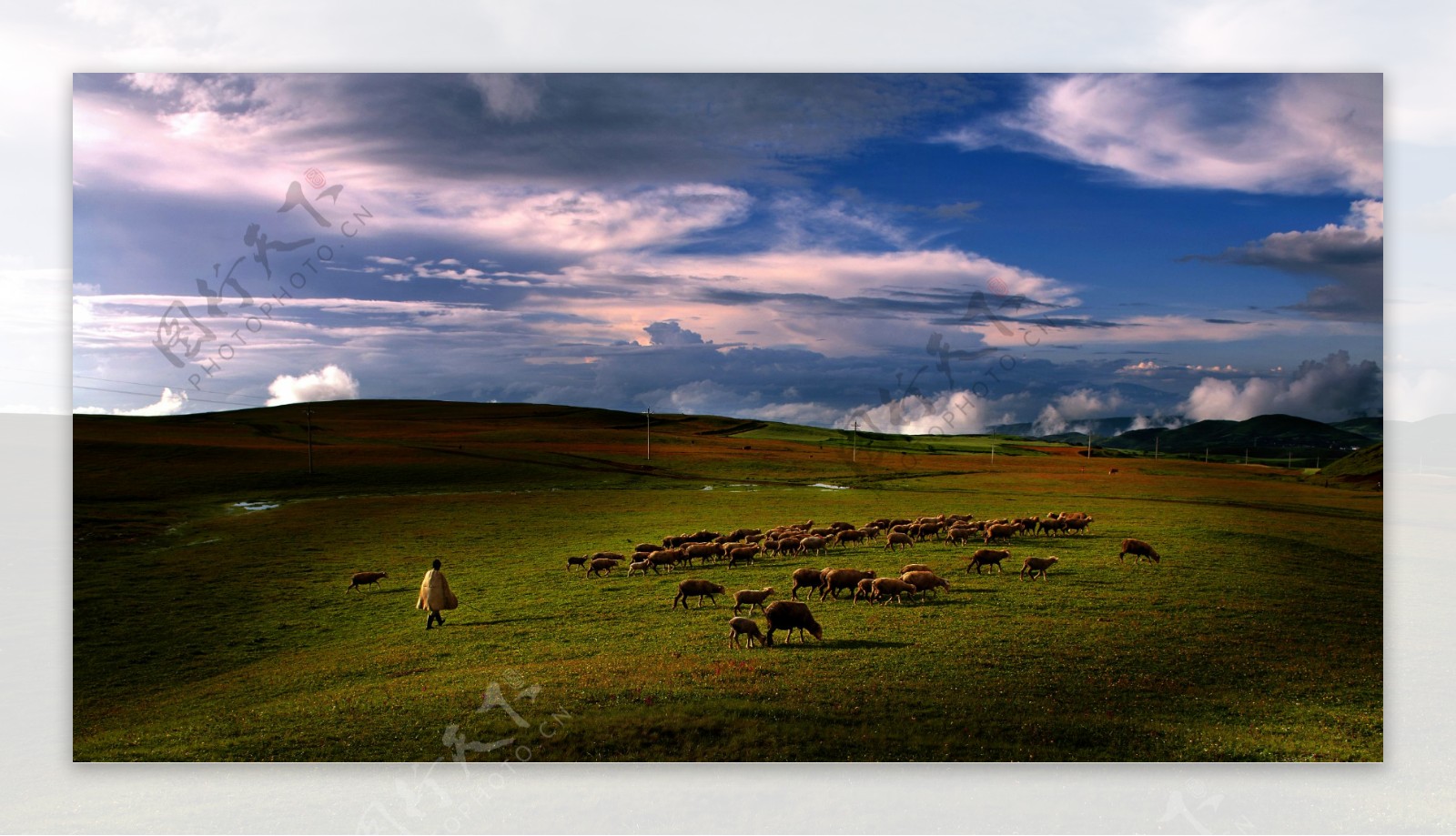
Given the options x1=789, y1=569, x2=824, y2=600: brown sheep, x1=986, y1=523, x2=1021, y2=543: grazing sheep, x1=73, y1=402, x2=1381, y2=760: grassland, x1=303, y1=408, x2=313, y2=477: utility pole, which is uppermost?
x1=303, y1=408, x2=313, y2=477: utility pole

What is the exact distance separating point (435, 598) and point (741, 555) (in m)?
7.65

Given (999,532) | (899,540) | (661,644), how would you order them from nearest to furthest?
(661,644) → (999,532) → (899,540)

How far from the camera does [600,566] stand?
19.4 metres

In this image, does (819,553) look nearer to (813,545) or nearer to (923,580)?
(813,545)

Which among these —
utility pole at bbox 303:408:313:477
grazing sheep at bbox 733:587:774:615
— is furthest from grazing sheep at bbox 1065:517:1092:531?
utility pole at bbox 303:408:313:477

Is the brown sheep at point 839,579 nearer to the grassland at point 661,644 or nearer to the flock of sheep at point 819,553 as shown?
the flock of sheep at point 819,553

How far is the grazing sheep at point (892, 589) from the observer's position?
1573 centimetres

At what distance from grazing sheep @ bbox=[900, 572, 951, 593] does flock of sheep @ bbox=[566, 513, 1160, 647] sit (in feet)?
0.06

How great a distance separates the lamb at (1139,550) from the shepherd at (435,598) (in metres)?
15.5

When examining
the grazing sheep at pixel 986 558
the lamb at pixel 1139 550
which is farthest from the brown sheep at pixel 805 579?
the lamb at pixel 1139 550

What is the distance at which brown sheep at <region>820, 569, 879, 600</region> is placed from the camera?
16.2 m

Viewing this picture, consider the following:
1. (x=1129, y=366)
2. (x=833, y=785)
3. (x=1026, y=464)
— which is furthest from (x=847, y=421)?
(x=1026, y=464)

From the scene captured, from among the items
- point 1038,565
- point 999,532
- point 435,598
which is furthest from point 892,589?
point 435,598

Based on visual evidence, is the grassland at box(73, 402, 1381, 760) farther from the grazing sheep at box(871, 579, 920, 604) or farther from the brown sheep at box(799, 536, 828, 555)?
the brown sheep at box(799, 536, 828, 555)
